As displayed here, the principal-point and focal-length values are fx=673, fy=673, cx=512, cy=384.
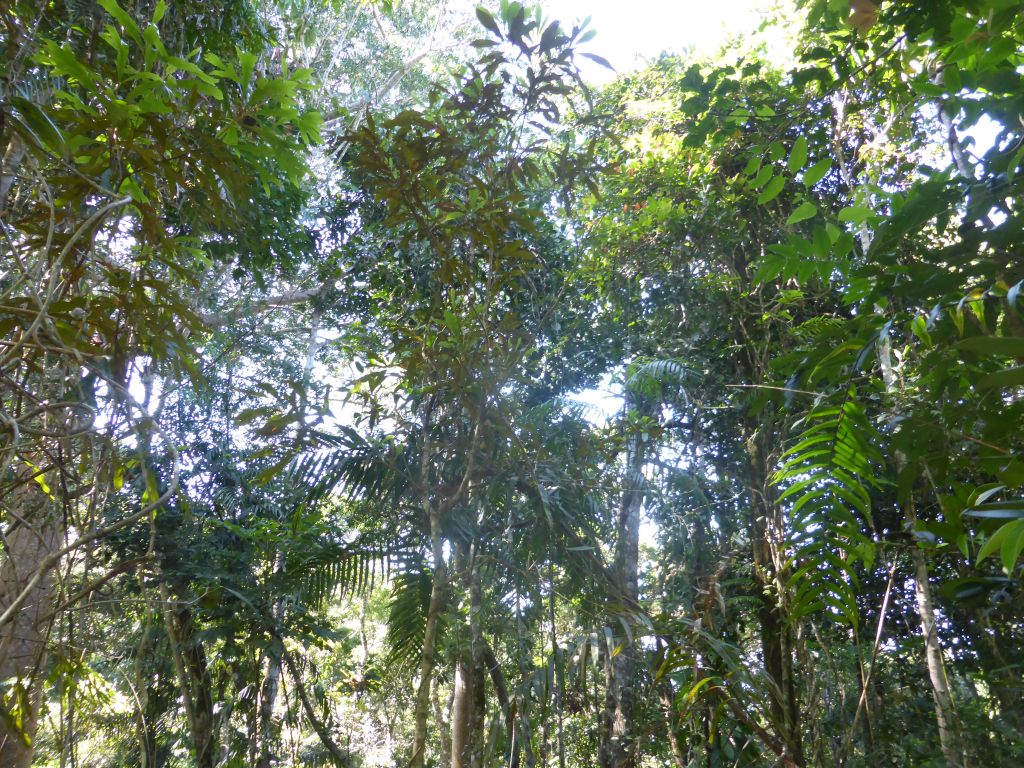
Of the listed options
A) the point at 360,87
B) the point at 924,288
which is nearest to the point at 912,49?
the point at 924,288

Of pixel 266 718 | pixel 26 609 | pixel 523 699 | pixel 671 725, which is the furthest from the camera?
pixel 266 718

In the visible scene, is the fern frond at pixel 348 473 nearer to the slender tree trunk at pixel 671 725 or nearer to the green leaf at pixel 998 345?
the slender tree trunk at pixel 671 725

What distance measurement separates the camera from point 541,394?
4992mm

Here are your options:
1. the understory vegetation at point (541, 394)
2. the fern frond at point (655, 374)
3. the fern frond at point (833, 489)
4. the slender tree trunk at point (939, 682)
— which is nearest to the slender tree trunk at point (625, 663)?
the understory vegetation at point (541, 394)

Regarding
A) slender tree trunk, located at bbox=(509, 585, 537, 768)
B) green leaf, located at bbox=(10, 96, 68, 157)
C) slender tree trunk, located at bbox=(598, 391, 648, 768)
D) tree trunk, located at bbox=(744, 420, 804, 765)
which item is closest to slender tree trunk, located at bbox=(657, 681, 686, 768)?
slender tree trunk, located at bbox=(598, 391, 648, 768)

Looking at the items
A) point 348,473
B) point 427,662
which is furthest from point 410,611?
point 427,662

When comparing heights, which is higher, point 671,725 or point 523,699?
point 523,699

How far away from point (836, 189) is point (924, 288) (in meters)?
3.98

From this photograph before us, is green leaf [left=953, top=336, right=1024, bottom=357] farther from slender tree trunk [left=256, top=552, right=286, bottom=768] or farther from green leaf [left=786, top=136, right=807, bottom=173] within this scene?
slender tree trunk [left=256, top=552, right=286, bottom=768]

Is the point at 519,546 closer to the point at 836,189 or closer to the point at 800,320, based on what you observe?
the point at 800,320

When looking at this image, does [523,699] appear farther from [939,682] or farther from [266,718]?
[266,718]

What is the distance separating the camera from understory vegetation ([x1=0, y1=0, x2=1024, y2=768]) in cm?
131

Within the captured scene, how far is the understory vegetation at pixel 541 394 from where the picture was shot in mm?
1307

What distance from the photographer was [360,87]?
10477 millimetres
